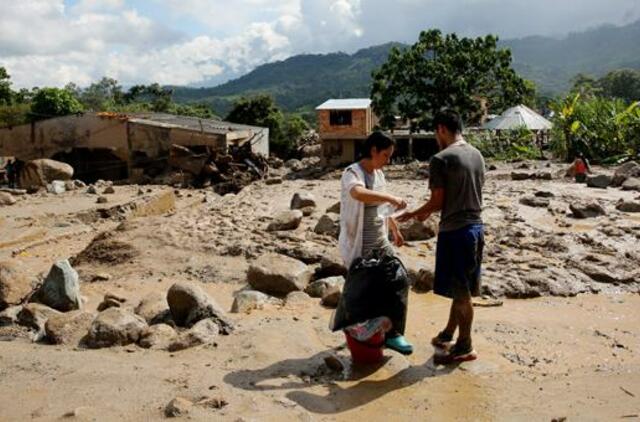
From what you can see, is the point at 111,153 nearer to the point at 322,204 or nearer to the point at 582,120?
the point at 322,204

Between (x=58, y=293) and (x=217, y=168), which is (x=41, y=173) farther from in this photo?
(x=58, y=293)

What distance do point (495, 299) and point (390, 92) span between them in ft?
71.5

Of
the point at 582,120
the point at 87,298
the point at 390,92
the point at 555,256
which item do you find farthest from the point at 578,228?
the point at 390,92

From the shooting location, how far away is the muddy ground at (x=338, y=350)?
3875mm

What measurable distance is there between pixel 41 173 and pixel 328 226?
15636 mm

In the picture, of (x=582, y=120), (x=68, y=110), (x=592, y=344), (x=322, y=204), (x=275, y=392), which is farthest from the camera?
(x=68, y=110)

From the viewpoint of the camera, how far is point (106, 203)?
650 inches

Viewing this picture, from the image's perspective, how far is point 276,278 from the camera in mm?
6672

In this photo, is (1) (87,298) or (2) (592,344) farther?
(1) (87,298)

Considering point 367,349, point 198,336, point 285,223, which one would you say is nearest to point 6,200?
point 285,223

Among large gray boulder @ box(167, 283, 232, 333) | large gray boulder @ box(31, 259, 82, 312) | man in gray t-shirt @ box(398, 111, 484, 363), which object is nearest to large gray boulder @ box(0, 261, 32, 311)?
large gray boulder @ box(31, 259, 82, 312)

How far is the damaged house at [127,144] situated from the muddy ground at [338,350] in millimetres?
14121

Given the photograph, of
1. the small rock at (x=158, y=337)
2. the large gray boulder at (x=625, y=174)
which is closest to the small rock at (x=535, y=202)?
the large gray boulder at (x=625, y=174)

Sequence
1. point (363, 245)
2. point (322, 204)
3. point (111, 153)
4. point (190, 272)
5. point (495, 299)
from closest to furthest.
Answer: point (363, 245) < point (495, 299) < point (190, 272) < point (322, 204) < point (111, 153)
